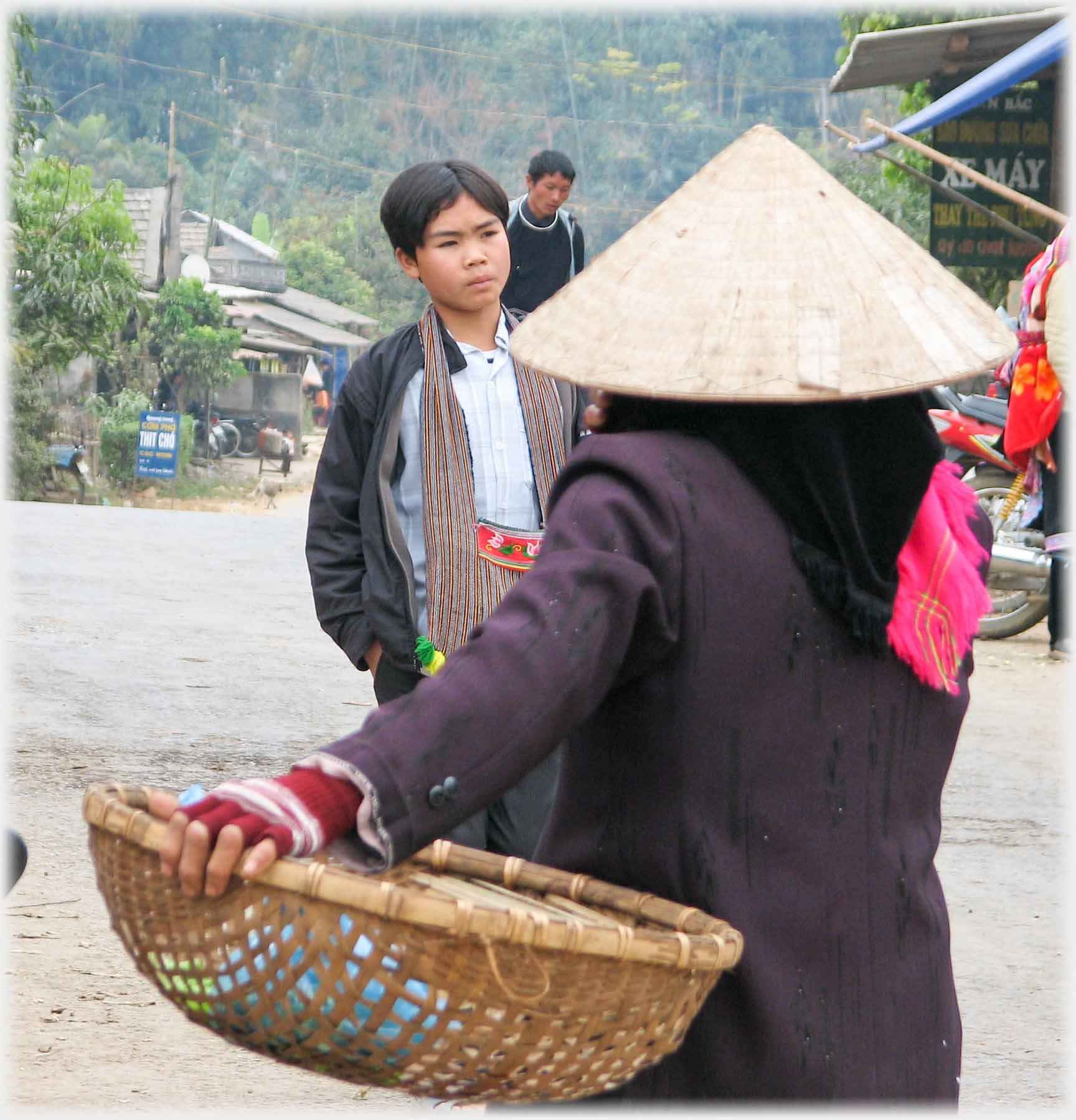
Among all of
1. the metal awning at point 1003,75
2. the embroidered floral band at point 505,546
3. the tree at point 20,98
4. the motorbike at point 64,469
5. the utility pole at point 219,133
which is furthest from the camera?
the utility pole at point 219,133

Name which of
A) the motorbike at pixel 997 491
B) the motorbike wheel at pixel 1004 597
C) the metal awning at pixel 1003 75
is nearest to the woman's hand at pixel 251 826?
the motorbike at pixel 997 491

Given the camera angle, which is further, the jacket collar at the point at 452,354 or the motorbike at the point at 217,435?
the motorbike at the point at 217,435

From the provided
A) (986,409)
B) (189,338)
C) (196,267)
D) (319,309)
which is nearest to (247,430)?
(189,338)

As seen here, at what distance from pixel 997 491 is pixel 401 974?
25.2ft

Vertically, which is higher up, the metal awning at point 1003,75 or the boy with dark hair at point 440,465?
the metal awning at point 1003,75

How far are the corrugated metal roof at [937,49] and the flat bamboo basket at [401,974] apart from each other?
828cm

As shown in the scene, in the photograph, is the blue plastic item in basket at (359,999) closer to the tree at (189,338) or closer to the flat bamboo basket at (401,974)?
the flat bamboo basket at (401,974)

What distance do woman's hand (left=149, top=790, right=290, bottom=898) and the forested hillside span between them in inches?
1825

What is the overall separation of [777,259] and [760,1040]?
2.63ft

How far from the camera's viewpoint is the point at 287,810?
57.2 inches

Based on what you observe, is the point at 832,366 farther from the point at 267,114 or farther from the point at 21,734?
the point at 267,114

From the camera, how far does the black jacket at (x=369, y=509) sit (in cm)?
339

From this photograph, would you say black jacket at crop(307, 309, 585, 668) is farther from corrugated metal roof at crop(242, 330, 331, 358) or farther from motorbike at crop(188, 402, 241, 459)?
corrugated metal roof at crop(242, 330, 331, 358)

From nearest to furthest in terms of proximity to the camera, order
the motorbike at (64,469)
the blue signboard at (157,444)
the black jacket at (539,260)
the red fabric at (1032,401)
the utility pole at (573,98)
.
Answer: the red fabric at (1032,401)
the black jacket at (539,260)
the motorbike at (64,469)
the blue signboard at (157,444)
the utility pole at (573,98)
